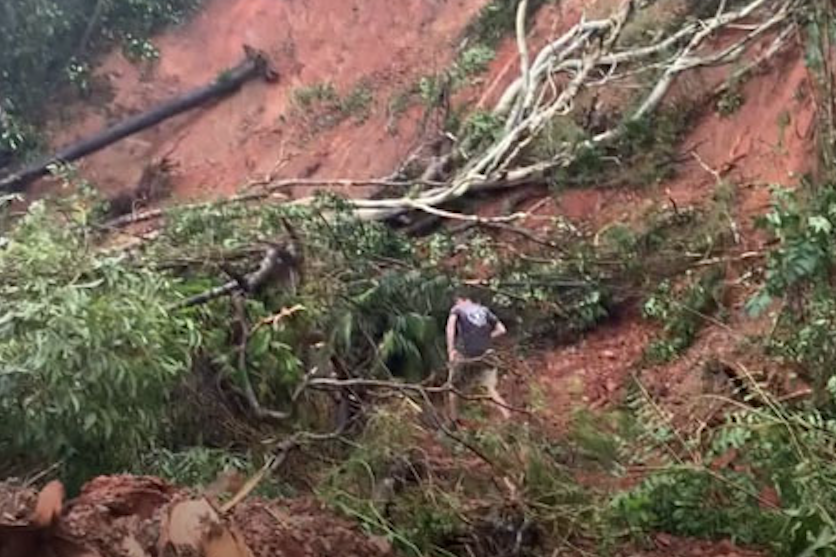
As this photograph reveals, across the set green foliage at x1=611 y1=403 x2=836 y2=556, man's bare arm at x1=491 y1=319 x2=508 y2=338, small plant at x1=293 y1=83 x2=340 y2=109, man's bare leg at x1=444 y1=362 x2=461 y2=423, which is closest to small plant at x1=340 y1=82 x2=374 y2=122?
small plant at x1=293 y1=83 x2=340 y2=109

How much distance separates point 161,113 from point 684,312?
24.8 ft

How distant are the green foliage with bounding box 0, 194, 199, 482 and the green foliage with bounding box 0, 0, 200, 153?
7.97 meters

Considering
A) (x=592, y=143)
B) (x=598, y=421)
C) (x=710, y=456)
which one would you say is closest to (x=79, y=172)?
(x=592, y=143)

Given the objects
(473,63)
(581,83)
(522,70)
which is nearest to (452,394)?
(581,83)

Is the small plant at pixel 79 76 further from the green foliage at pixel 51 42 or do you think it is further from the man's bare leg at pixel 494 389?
the man's bare leg at pixel 494 389

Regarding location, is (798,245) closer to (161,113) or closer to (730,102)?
(730,102)

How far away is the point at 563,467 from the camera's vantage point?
6.18 m

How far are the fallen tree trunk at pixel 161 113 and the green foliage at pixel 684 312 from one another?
22.7 feet

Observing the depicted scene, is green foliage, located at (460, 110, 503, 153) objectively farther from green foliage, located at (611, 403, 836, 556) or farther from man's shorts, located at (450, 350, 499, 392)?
green foliage, located at (611, 403, 836, 556)

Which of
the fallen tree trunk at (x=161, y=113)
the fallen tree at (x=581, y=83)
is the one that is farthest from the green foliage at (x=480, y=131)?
the fallen tree trunk at (x=161, y=113)

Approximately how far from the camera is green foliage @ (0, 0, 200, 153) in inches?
568

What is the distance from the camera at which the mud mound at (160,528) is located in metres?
4.53

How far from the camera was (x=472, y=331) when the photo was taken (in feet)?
26.1

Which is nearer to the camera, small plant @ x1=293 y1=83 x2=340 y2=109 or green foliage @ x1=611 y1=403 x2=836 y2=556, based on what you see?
green foliage @ x1=611 y1=403 x2=836 y2=556
